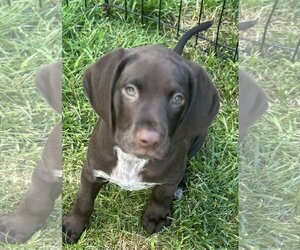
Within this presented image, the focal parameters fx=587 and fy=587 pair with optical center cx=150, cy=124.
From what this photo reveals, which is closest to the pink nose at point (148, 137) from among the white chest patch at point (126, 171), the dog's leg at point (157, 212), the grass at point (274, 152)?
the white chest patch at point (126, 171)

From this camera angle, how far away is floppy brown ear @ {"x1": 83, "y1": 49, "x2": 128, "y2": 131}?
2.58 m

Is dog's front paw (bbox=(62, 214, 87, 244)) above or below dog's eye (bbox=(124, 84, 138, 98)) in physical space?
below

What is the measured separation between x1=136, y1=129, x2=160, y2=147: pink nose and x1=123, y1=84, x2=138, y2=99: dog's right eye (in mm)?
169

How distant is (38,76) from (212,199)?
5.21 feet

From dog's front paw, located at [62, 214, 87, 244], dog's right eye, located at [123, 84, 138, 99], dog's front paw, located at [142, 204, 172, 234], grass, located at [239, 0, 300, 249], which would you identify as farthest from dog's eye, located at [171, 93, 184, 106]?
dog's front paw, located at [62, 214, 87, 244]

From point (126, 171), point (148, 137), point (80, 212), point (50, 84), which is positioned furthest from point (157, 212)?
point (50, 84)

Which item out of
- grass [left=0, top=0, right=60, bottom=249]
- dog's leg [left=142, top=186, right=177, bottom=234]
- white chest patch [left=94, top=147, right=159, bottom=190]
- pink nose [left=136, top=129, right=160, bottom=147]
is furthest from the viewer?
dog's leg [left=142, top=186, right=177, bottom=234]

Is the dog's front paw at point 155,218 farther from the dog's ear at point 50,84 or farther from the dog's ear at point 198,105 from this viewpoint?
the dog's ear at point 50,84

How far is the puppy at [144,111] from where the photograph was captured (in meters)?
2.51

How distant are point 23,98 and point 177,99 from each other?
2.46 ft

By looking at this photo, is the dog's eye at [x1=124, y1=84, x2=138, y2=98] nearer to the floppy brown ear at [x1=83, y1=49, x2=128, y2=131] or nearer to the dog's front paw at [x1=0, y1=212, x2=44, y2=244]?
the floppy brown ear at [x1=83, y1=49, x2=128, y2=131]

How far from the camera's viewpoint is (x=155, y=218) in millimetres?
3520

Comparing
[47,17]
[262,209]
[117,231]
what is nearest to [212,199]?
[117,231]

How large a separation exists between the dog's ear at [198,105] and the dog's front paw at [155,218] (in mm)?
871
